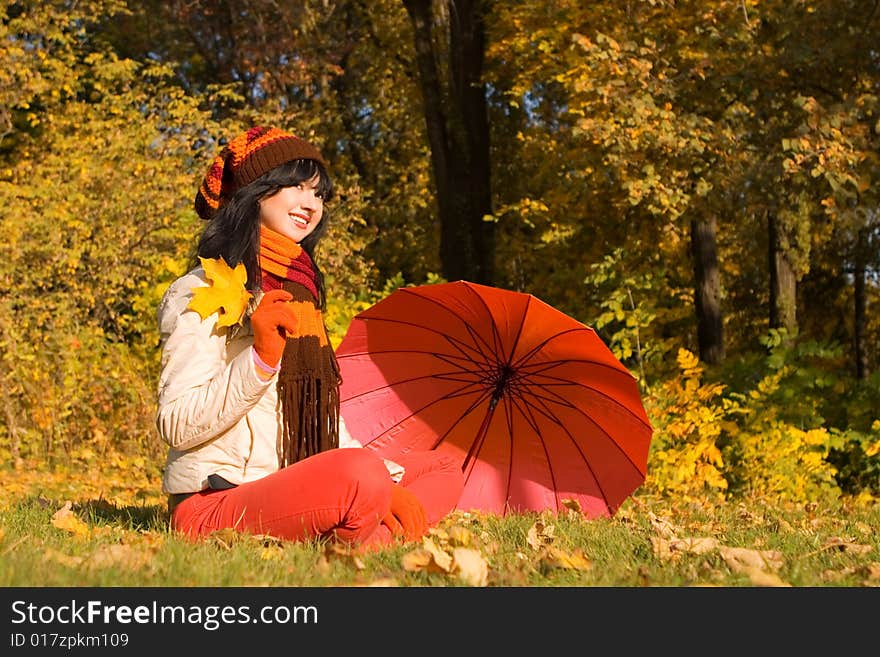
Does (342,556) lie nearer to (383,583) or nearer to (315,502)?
(315,502)

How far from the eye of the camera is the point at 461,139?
15.7 meters

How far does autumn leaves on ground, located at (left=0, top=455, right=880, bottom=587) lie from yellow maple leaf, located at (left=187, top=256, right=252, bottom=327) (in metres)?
0.76

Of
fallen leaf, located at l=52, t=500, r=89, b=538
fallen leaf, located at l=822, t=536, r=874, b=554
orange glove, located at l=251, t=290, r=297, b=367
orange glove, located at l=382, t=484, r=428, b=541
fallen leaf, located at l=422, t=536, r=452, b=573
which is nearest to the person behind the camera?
fallen leaf, located at l=422, t=536, r=452, b=573

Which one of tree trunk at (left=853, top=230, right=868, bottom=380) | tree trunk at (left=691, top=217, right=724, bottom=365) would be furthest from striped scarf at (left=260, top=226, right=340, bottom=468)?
tree trunk at (left=853, top=230, right=868, bottom=380)

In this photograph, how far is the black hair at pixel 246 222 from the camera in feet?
14.0

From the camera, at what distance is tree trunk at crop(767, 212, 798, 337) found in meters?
14.5

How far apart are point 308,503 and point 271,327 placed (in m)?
0.62

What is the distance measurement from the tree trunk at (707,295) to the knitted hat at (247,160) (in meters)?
10.9

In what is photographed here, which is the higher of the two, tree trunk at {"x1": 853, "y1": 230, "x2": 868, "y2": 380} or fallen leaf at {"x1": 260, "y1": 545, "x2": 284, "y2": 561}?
tree trunk at {"x1": 853, "y1": 230, "x2": 868, "y2": 380}

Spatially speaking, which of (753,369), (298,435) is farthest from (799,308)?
(298,435)

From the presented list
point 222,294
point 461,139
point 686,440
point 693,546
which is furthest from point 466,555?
point 461,139

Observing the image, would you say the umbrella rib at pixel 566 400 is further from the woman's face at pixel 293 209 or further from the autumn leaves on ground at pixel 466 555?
the woman's face at pixel 293 209

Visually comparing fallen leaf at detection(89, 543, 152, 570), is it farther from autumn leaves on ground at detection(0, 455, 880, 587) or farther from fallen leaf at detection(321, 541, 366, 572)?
fallen leaf at detection(321, 541, 366, 572)
